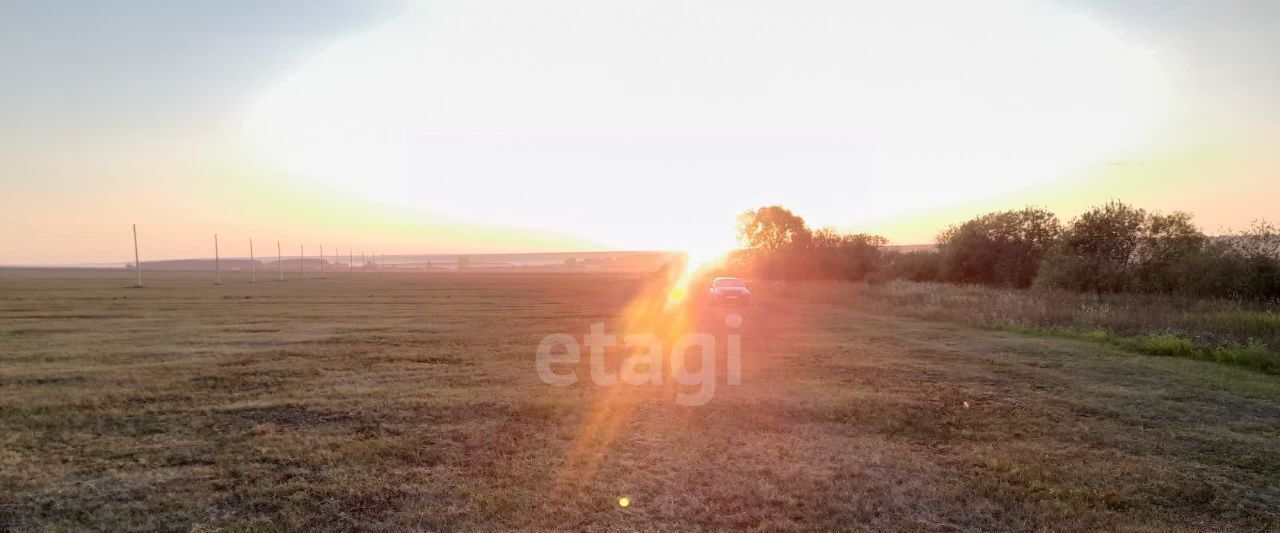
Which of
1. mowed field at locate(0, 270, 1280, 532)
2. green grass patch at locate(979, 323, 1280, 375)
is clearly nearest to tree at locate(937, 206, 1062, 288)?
green grass patch at locate(979, 323, 1280, 375)

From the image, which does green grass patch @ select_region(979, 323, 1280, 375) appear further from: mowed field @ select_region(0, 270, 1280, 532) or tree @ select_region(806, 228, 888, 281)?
tree @ select_region(806, 228, 888, 281)

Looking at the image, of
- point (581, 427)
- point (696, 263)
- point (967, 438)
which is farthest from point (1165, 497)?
point (696, 263)

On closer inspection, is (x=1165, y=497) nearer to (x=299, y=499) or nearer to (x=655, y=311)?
(x=299, y=499)

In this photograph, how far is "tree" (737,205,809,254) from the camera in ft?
218

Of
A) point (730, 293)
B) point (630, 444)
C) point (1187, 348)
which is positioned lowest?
point (1187, 348)

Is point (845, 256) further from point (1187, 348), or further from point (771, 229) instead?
point (1187, 348)

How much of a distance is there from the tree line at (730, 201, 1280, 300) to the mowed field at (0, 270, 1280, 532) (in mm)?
18969

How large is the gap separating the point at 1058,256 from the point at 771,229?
1540 inches

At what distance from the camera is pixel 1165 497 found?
5461 millimetres

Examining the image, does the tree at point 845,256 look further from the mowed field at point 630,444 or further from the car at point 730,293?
the mowed field at point 630,444

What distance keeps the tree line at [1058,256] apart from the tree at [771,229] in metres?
0.20

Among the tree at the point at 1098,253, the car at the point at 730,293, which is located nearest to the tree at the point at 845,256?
the tree at the point at 1098,253

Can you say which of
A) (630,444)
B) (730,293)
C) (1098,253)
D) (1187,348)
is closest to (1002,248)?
(1098,253)

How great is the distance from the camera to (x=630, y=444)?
709 centimetres
